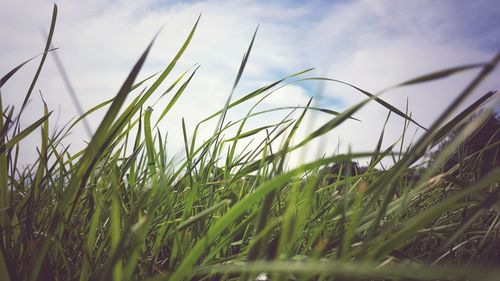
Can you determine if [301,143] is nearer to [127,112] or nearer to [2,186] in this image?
[127,112]

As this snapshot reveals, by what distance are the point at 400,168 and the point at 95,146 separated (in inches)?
14.0

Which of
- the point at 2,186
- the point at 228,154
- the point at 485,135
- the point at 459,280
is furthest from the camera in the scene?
the point at 485,135

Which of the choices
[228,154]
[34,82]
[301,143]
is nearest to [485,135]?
[228,154]

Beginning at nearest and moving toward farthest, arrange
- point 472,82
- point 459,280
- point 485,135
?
point 472,82
point 459,280
point 485,135

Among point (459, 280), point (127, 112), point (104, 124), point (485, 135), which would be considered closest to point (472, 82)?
point (459, 280)

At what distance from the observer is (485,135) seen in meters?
4.14

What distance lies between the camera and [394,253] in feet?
2.07

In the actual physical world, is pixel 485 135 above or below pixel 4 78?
above

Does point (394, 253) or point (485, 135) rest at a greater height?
point (485, 135)

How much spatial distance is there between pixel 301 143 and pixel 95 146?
1.02 feet

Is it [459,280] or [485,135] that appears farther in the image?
[485,135]

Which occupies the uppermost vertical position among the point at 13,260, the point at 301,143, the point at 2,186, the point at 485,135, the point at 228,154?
the point at 485,135

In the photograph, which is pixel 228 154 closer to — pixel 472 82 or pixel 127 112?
pixel 127 112

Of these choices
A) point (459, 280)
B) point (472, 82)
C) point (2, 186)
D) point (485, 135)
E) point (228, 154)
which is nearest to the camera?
point (472, 82)
